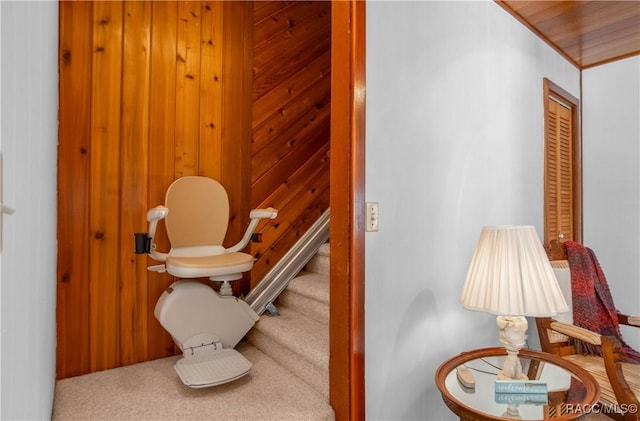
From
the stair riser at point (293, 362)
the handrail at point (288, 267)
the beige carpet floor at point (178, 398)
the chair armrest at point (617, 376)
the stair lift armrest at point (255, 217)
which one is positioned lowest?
the beige carpet floor at point (178, 398)

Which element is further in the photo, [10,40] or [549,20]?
[549,20]

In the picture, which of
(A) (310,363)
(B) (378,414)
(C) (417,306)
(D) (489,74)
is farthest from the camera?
(D) (489,74)

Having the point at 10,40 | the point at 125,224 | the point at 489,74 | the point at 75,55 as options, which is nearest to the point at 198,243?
the point at 125,224

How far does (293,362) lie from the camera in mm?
2021

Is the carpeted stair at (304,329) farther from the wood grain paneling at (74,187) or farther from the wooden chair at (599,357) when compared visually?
the wooden chair at (599,357)

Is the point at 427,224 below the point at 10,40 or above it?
below

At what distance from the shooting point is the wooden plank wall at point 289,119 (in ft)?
8.83

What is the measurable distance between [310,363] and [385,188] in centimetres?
102

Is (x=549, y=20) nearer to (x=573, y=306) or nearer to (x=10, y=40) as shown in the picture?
(x=573, y=306)

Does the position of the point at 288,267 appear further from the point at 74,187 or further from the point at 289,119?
the point at 74,187

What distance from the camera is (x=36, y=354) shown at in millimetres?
1021

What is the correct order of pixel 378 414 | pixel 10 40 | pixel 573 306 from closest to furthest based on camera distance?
pixel 10 40, pixel 378 414, pixel 573 306

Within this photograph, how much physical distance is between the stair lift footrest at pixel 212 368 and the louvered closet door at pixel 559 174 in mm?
2194

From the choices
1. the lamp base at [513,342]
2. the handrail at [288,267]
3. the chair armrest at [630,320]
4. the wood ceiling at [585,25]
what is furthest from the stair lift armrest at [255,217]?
the chair armrest at [630,320]
